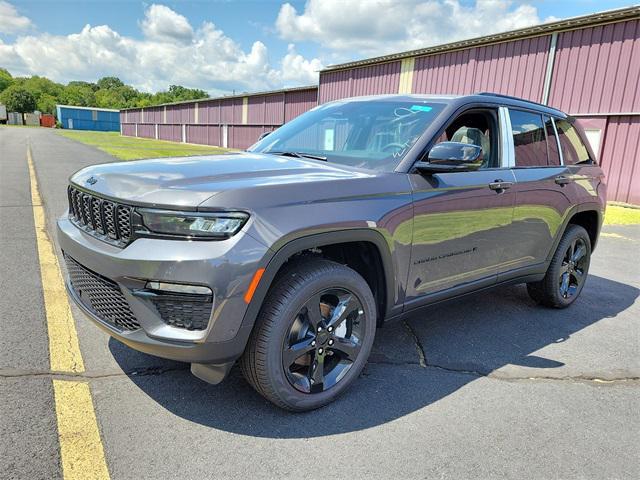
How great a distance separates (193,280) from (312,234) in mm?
643

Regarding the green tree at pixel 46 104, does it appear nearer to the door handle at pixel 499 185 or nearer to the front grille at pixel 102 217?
the front grille at pixel 102 217

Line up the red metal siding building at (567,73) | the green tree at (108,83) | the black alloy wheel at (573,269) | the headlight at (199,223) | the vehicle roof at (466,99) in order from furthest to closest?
1. the green tree at (108,83)
2. the red metal siding building at (567,73)
3. the black alloy wheel at (573,269)
4. the vehicle roof at (466,99)
5. the headlight at (199,223)

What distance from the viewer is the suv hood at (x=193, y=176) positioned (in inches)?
88.8

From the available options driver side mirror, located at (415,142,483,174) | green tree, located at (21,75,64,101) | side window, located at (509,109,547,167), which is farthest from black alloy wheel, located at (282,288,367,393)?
green tree, located at (21,75,64,101)

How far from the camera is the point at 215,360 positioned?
226cm

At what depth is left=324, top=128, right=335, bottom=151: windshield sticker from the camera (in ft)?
11.3

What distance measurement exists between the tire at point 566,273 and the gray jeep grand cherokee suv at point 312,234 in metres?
0.39

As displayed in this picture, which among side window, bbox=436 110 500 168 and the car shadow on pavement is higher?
side window, bbox=436 110 500 168

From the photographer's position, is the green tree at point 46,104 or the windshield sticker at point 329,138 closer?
the windshield sticker at point 329,138

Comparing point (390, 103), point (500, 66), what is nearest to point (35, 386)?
point (390, 103)

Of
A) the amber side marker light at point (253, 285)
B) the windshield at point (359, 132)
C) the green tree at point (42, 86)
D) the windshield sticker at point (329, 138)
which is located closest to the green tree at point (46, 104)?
the green tree at point (42, 86)

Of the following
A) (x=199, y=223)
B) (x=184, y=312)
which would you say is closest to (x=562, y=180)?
(x=199, y=223)

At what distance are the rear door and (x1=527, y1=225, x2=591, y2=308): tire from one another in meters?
0.27

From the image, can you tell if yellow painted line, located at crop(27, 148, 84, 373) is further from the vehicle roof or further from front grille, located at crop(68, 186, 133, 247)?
the vehicle roof
